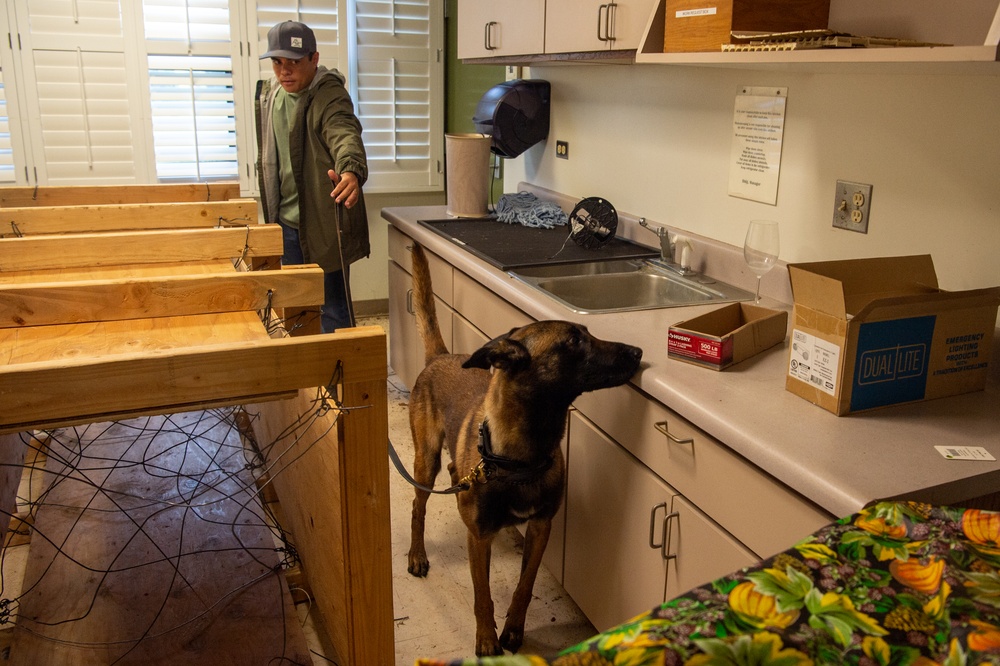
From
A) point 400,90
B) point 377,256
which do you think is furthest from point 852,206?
point 377,256

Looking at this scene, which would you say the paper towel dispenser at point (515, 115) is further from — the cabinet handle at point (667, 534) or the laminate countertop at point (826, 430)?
the cabinet handle at point (667, 534)

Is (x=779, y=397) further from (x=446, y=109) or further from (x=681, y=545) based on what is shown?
(x=446, y=109)

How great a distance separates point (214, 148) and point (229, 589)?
9.54ft

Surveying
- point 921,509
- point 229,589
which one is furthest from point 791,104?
point 229,589

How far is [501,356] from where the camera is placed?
→ 1707 mm

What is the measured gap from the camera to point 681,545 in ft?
5.47

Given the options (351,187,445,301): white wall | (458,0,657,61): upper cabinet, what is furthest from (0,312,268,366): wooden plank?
(351,187,445,301): white wall

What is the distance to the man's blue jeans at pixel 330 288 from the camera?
148 inches

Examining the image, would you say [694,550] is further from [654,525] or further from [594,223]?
[594,223]

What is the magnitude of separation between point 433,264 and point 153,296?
1.59m

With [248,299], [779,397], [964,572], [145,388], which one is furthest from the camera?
[248,299]

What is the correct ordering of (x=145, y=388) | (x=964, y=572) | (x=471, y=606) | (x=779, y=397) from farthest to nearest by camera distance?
1. (x=471, y=606)
2. (x=779, y=397)
3. (x=145, y=388)
4. (x=964, y=572)

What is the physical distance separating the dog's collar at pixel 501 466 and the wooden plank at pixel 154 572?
0.61m

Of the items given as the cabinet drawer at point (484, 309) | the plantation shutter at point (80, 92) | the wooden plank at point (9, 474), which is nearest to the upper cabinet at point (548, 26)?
the cabinet drawer at point (484, 309)
